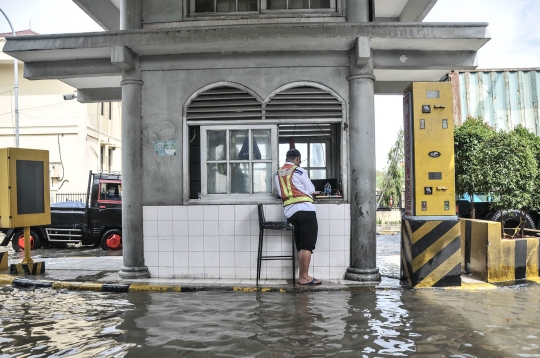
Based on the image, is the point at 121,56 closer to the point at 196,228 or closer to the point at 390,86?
the point at 196,228

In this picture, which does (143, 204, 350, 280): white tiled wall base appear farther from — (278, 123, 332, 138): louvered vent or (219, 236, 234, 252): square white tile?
(278, 123, 332, 138): louvered vent

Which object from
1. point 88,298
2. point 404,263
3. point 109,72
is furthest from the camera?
point 109,72

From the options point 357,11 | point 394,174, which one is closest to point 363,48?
point 357,11

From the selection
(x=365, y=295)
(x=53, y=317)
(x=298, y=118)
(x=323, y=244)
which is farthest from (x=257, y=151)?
(x=53, y=317)

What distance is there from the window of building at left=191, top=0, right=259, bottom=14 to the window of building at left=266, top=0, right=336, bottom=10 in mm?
294

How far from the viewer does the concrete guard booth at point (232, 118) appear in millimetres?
7461

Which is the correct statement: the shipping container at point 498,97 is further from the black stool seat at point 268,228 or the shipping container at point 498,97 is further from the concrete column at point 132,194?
the concrete column at point 132,194

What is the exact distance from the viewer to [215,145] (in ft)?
25.9

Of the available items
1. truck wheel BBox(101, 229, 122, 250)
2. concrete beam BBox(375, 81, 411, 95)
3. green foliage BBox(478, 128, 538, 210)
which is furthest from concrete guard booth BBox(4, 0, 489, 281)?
truck wheel BBox(101, 229, 122, 250)

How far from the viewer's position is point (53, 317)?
5.45m

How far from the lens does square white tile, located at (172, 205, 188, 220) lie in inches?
303

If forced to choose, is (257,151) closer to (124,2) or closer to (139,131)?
(139,131)

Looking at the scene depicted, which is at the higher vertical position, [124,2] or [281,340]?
[124,2]

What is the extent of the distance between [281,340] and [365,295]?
239cm
